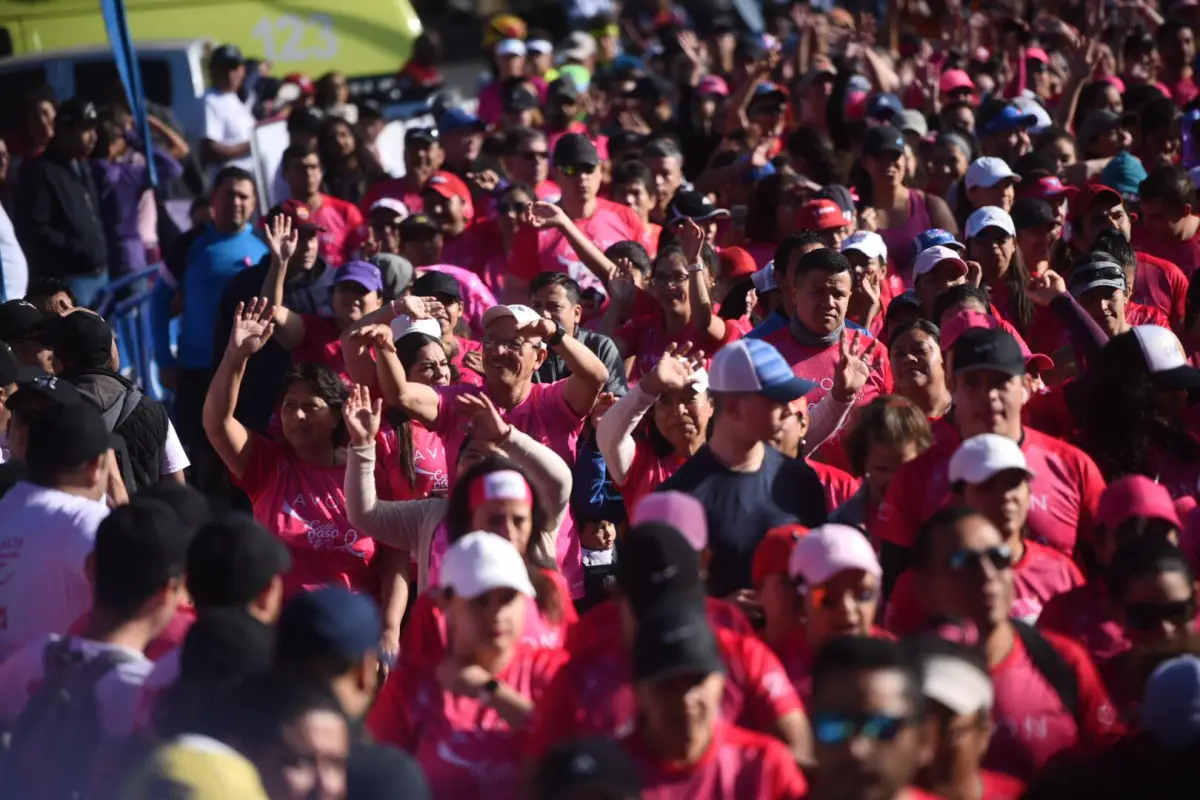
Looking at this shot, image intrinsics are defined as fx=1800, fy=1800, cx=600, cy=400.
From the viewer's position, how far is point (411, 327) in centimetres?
745

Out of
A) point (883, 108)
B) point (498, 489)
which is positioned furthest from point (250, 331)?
point (883, 108)

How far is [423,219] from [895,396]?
421cm

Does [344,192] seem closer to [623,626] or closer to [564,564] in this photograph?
[564,564]

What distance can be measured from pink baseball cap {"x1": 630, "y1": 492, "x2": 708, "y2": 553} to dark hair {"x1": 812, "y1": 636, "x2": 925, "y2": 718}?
954mm

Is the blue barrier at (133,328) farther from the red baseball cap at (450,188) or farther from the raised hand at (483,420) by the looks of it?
the raised hand at (483,420)

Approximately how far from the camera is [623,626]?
467 cm

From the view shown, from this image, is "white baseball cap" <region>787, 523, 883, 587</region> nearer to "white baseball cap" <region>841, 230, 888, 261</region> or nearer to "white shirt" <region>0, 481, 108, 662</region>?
"white shirt" <region>0, 481, 108, 662</region>

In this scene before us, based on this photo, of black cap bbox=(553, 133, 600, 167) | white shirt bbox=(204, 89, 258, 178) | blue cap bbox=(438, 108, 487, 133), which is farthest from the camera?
white shirt bbox=(204, 89, 258, 178)

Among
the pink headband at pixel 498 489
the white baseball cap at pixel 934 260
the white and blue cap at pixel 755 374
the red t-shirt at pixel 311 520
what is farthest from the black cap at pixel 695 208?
the pink headband at pixel 498 489

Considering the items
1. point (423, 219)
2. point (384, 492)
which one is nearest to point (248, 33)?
point (423, 219)

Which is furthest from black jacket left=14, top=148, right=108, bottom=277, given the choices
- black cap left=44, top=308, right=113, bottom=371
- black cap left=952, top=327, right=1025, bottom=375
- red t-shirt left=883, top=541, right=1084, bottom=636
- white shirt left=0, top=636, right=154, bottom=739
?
Answer: red t-shirt left=883, top=541, right=1084, bottom=636

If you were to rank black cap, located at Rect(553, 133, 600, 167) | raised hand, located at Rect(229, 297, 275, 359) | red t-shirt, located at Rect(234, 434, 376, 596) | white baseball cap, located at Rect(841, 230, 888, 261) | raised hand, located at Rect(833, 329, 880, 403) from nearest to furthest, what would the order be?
red t-shirt, located at Rect(234, 434, 376, 596) < raised hand, located at Rect(833, 329, 880, 403) < raised hand, located at Rect(229, 297, 275, 359) < white baseball cap, located at Rect(841, 230, 888, 261) < black cap, located at Rect(553, 133, 600, 167)

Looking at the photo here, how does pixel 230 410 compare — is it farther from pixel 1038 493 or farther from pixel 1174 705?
pixel 1174 705

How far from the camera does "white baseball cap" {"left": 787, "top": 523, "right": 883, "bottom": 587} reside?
15.4 ft
